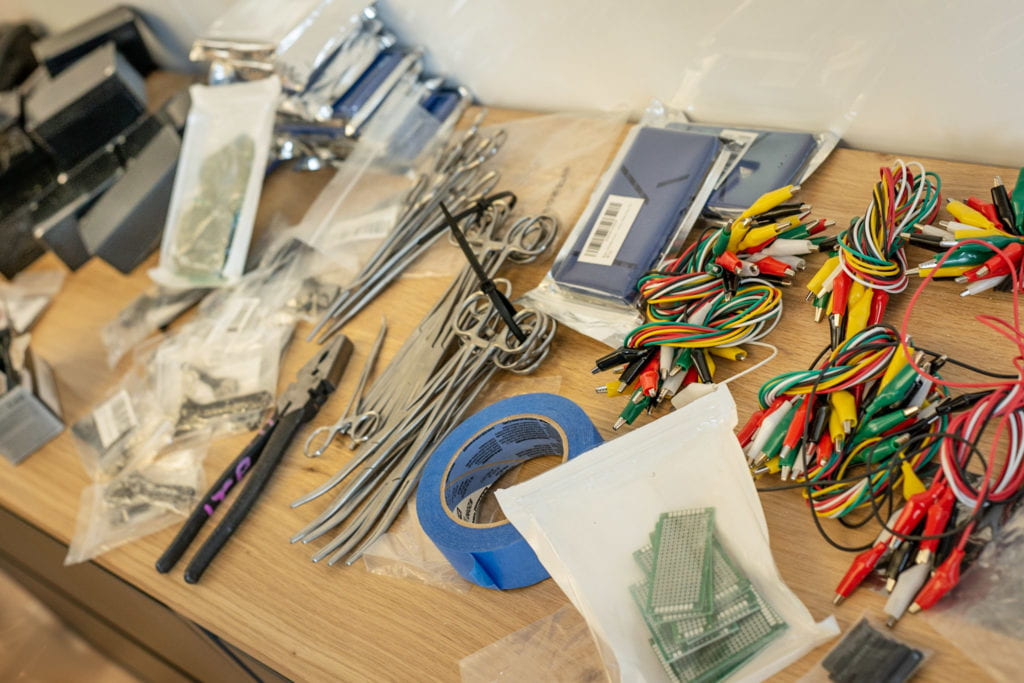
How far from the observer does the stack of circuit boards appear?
50cm

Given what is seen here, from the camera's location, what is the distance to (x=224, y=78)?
1136 millimetres

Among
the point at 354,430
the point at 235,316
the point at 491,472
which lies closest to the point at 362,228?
the point at 235,316

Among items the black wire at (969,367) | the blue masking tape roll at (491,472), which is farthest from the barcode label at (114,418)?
the black wire at (969,367)

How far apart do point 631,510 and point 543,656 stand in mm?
124

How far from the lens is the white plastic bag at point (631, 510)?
52 cm

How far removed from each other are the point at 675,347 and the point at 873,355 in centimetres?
15

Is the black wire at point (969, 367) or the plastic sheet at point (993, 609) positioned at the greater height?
the black wire at point (969, 367)

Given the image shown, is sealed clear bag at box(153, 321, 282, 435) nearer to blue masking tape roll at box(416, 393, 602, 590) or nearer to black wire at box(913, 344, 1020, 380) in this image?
blue masking tape roll at box(416, 393, 602, 590)

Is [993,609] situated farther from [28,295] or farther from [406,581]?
[28,295]

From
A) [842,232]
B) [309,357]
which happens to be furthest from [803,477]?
[309,357]

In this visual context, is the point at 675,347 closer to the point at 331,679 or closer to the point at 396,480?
the point at 396,480

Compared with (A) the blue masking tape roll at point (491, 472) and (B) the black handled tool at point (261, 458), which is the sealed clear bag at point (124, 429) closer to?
(B) the black handled tool at point (261, 458)

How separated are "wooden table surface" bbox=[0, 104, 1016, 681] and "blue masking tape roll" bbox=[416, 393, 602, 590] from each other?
40 mm

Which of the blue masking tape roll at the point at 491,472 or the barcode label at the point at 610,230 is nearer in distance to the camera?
the blue masking tape roll at the point at 491,472
